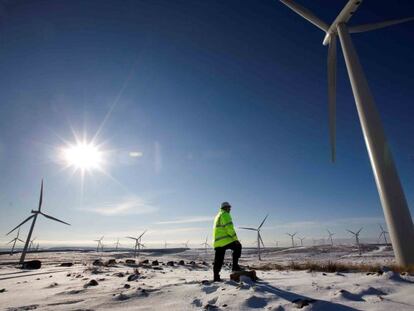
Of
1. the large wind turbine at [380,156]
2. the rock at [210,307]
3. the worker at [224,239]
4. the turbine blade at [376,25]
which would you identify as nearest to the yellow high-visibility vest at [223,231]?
the worker at [224,239]

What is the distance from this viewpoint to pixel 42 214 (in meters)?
30.8

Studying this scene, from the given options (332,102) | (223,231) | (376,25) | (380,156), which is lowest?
(223,231)

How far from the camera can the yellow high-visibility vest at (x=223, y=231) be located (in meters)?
7.12

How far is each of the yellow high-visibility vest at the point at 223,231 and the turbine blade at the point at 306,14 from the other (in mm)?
13800

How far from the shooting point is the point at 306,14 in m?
15.4

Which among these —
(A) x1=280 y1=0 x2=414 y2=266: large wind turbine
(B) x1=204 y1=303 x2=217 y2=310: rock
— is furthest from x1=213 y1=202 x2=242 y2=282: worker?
(A) x1=280 y1=0 x2=414 y2=266: large wind turbine

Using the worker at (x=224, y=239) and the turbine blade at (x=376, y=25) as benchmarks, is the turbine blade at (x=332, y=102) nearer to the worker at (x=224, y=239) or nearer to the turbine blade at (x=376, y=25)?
the turbine blade at (x=376, y=25)

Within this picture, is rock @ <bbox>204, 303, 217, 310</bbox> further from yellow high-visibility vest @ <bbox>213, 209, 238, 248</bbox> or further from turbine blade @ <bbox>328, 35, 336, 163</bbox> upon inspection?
turbine blade @ <bbox>328, 35, 336, 163</bbox>

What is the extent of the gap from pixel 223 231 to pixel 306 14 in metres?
14.5

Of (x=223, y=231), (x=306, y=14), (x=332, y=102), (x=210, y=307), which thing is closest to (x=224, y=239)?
(x=223, y=231)

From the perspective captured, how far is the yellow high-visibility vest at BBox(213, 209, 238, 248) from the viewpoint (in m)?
7.12

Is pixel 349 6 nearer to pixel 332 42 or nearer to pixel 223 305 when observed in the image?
pixel 332 42

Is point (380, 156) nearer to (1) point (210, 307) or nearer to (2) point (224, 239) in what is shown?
(2) point (224, 239)

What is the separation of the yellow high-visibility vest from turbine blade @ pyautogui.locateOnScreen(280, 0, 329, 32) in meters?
13.8
